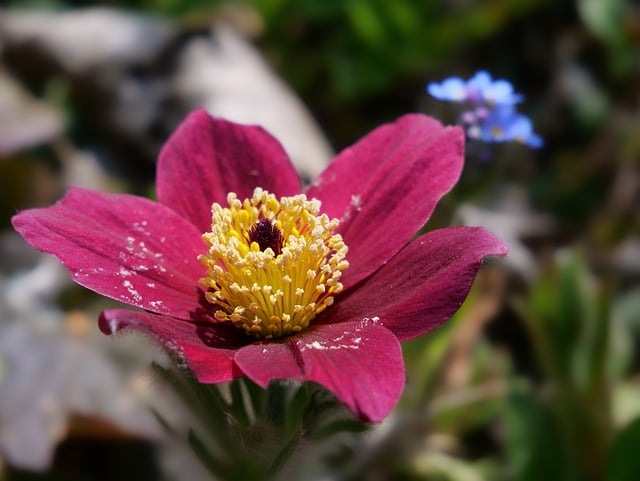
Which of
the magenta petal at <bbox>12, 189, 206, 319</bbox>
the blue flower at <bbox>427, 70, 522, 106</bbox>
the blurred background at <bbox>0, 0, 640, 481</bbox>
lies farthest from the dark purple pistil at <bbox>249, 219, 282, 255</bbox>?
the blue flower at <bbox>427, 70, 522, 106</bbox>

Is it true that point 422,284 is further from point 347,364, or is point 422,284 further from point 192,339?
point 192,339

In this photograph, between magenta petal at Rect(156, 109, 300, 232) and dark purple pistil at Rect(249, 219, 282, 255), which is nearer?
dark purple pistil at Rect(249, 219, 282, 255)

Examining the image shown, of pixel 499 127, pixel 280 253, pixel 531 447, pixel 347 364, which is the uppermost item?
pixel 499 127

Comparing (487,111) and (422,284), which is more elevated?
(487,111)

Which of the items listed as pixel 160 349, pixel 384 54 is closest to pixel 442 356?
pixel 160 349

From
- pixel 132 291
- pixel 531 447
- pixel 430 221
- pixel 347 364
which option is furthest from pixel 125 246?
pixel 531 447

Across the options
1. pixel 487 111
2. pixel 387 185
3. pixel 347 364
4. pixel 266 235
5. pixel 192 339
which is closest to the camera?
pixel 347 364

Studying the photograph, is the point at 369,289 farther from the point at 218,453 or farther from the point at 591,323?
the point at 591,323

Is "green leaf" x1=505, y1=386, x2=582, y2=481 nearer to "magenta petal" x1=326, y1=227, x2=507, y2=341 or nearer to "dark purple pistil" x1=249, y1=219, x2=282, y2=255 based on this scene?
"magenta petal" x1=326, y1=227, x2=507, y2=341
